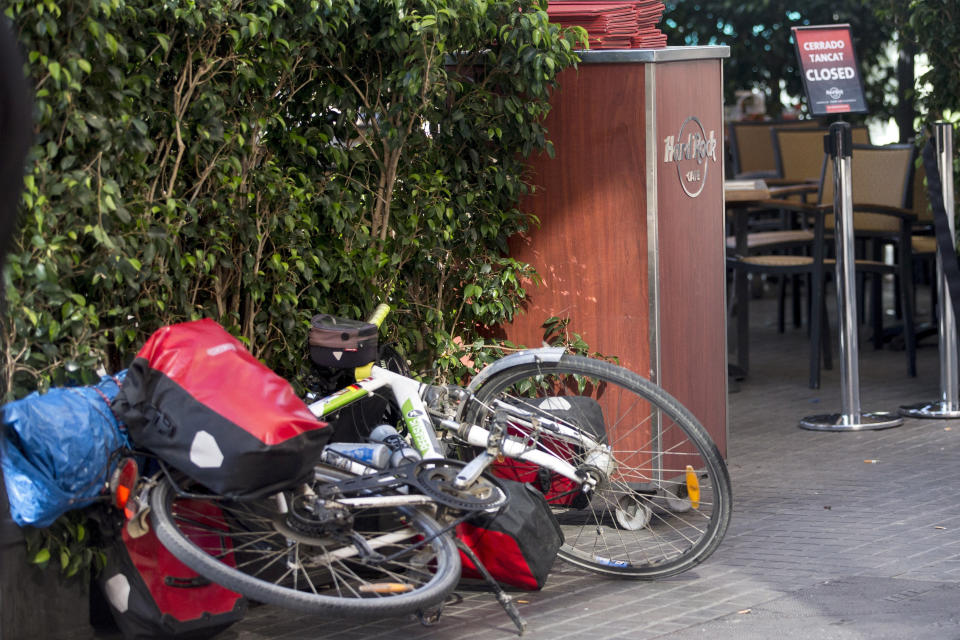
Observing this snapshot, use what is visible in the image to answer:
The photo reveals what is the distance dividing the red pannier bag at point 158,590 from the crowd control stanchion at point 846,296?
13.2ft

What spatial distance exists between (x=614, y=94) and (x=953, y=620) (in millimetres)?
2256

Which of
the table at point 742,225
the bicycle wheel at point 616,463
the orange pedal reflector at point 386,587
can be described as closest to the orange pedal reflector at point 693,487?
the bicycle wheel at point 616,463

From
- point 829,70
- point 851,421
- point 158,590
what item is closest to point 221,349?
point 158,590

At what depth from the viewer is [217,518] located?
3.61 meters

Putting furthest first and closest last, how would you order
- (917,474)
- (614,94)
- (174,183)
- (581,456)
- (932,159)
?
(932,159), (917,474), (614,94), (581,456), (174,183)

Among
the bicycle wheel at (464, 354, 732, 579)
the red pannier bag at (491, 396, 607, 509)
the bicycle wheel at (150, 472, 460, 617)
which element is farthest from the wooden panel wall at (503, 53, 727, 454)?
the bicycle wheel at (150, 472, 460, 617)

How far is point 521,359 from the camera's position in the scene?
4277 mm

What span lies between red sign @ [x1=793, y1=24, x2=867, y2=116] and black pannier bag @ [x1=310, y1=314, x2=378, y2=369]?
353 centimetres

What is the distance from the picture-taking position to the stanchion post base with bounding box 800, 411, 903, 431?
265 inches

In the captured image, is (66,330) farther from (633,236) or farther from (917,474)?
(917,474)

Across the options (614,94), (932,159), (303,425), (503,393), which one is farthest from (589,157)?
(932,159)

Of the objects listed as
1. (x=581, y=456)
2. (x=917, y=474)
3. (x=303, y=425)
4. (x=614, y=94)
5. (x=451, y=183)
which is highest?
(x=614, y=94)

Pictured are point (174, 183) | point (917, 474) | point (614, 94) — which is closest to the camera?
point (174, 183)

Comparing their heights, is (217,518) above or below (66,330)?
below
